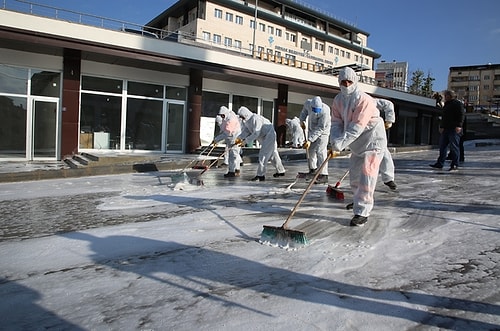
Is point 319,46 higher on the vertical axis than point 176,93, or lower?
higher

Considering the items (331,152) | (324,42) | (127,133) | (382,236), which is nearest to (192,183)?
(331,152)

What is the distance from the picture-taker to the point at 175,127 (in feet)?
55.1

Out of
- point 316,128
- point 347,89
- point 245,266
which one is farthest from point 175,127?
point 245,266

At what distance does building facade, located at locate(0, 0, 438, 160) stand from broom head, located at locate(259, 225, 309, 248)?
461 inches

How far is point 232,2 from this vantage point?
45.8 meters

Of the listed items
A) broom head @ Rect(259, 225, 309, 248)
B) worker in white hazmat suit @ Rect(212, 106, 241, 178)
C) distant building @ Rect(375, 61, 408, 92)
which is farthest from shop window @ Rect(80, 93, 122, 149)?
distant building @ Rect(375, 61, 408, 92)

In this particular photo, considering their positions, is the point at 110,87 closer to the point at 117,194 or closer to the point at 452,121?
the point at 117,194

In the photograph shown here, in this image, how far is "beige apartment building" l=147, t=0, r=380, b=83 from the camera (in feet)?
148

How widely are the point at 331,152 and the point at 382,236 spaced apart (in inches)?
42.8

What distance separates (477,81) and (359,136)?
9171cm

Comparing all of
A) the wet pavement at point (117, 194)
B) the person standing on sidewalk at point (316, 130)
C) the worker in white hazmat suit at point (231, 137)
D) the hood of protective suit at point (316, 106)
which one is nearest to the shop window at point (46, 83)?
the wet pavement at point (117, 194)

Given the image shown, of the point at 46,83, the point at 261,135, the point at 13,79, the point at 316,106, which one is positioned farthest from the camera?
the point at 46,83

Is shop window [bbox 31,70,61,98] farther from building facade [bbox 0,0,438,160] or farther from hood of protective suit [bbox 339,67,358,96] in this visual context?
hood of protective suit [bbox 339,67,358,96]

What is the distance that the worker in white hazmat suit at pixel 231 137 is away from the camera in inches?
366
